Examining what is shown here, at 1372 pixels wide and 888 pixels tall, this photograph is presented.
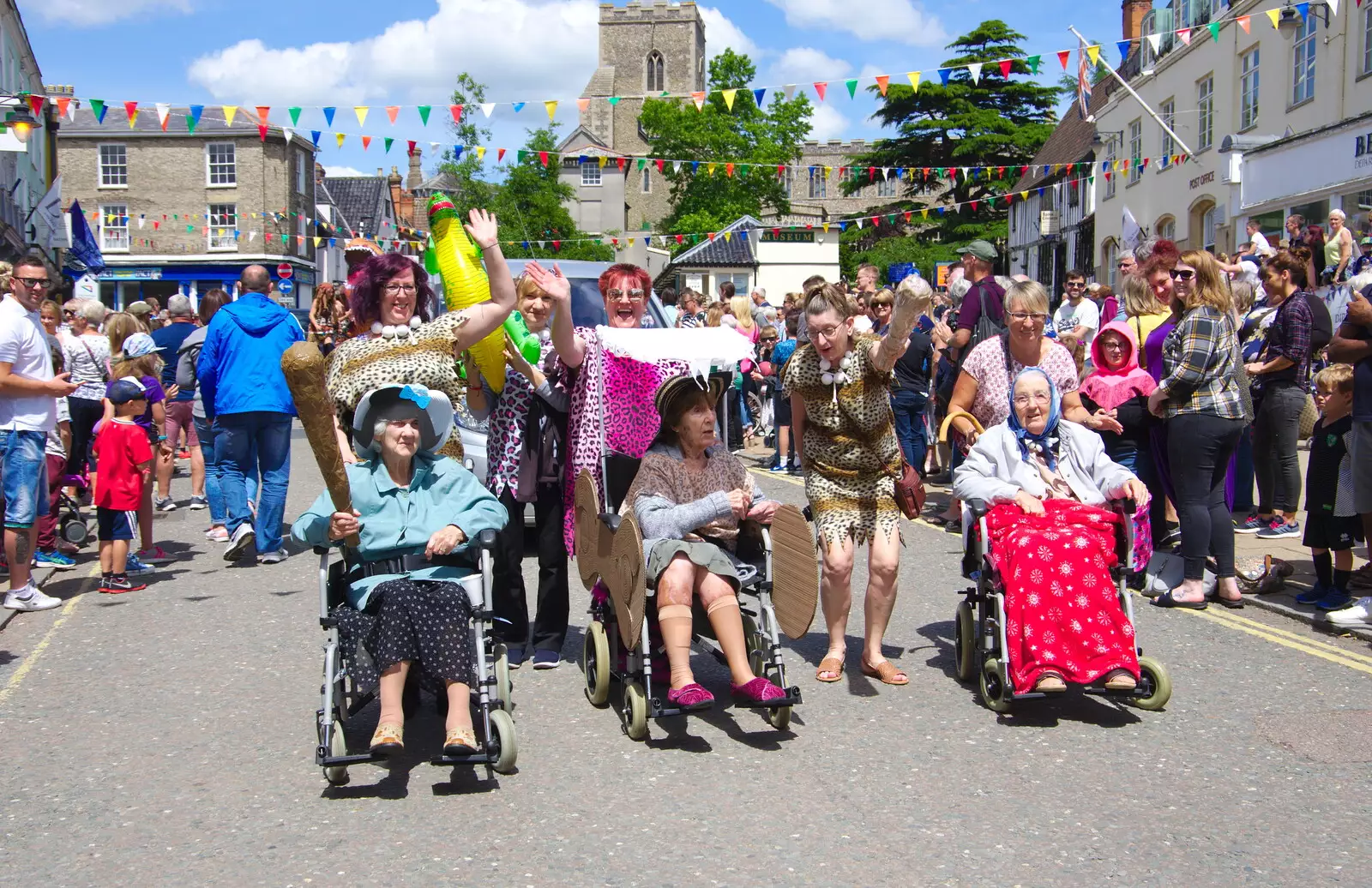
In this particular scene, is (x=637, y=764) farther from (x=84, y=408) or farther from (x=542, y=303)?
(x=84, y=408)

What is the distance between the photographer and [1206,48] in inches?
1080

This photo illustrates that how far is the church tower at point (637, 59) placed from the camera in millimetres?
108250

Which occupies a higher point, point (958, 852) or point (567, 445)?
point (567, 445)

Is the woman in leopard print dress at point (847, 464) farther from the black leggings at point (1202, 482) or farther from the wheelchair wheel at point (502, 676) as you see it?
the black leggings at point (1202, 482)

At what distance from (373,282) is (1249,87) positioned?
78.7 feet

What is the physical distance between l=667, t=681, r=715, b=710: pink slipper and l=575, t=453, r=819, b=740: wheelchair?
3 cm

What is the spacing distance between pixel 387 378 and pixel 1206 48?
26.6m

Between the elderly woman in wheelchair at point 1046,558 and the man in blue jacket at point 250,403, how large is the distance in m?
5.64

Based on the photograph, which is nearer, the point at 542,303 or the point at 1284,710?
the point at 1284,710

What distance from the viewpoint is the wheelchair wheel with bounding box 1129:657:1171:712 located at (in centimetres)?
546

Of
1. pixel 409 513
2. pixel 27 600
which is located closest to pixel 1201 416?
pixel 409 513

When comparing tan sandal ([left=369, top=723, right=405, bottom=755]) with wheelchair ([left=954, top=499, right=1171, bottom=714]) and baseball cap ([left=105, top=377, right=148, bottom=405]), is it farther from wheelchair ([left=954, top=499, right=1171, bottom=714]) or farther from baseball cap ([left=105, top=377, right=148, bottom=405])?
baseball cap ([left=105, top=377, right=148, bottom=405])

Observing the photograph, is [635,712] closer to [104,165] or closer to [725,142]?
[104,165]

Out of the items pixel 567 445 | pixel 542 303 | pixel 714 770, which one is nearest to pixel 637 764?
pixel 714 770
